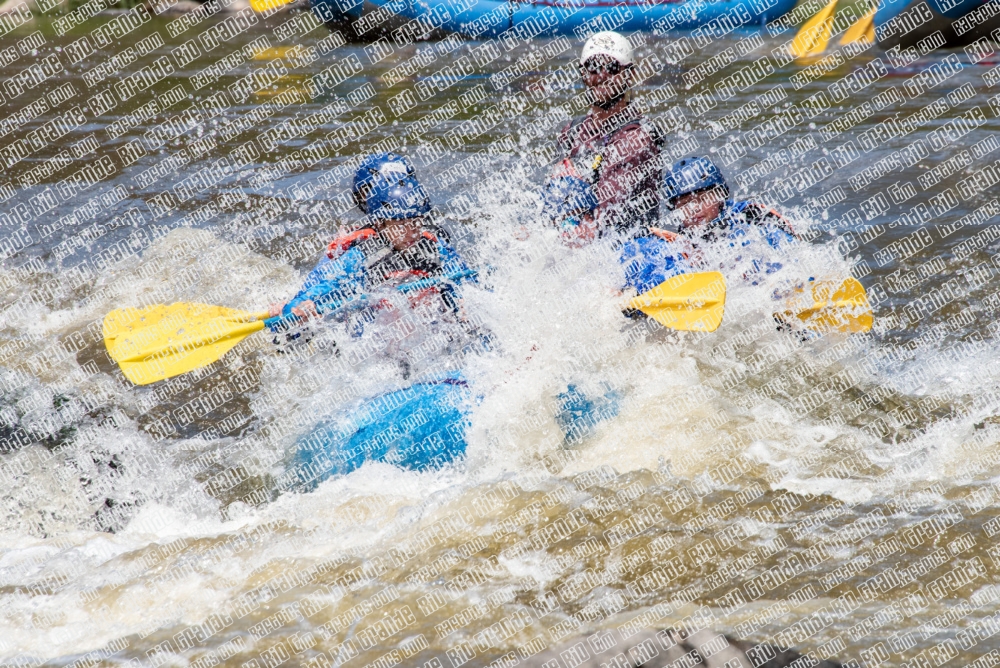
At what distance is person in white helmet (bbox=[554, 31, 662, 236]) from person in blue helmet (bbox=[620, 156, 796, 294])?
0.24 m

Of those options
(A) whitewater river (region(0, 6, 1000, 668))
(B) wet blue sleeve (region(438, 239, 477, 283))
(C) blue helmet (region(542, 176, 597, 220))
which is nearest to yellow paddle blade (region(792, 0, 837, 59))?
(A) whitewater river (region(0, 6, 1000, 668))

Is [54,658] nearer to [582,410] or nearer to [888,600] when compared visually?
[582,410]

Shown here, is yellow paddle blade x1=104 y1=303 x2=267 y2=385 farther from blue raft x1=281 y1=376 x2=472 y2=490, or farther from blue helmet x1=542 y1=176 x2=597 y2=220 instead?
blue helmet x1=542 y1=176 x2=597 y2=220

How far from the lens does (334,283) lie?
4539mm

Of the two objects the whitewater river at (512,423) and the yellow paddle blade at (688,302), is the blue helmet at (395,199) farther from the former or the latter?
the yellow paddle blade at (688,302)

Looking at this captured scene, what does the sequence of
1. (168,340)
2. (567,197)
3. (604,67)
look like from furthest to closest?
(567,197)
(604,67)
(168,340)

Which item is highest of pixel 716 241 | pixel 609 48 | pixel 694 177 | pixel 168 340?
pixel 609 48

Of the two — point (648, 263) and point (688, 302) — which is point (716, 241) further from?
point (688, 302)

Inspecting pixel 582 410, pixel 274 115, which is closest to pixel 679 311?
pixel 582 410

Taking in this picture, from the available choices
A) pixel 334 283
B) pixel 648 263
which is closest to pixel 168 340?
pixel 334 283

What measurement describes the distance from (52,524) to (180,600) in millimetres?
932

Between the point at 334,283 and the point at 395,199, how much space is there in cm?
48

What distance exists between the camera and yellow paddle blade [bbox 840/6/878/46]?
30.6 ft

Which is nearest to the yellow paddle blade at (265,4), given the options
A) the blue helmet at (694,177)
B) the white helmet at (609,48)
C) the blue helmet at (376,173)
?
the white helmet at (609,48)
